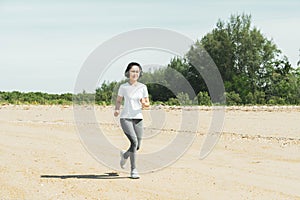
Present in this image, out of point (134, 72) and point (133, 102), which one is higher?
point (134, 72)

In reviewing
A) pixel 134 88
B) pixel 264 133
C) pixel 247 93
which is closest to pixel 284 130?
pixel 264 133

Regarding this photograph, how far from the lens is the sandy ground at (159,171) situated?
340 inches

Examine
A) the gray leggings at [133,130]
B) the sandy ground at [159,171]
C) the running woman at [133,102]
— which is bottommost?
the sandy ground at [159,171]

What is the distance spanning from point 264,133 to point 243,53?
135 feet

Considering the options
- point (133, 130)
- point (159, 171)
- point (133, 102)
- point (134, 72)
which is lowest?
point (159, 171)

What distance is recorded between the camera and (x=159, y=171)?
10.7m

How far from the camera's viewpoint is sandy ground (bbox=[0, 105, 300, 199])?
8.64m

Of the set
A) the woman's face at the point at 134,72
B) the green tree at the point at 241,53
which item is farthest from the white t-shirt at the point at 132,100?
the green tree at the point at 241,53

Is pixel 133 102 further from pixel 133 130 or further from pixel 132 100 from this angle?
pixel 133 130

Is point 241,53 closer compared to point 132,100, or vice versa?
point 132,100

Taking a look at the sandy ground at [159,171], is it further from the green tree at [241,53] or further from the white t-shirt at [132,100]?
the green tree at [241,53]

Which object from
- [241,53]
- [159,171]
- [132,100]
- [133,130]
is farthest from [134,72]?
[241,53]

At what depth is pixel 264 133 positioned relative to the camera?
1823cm

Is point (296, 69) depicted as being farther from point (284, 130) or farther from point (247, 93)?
point (284, 130)
